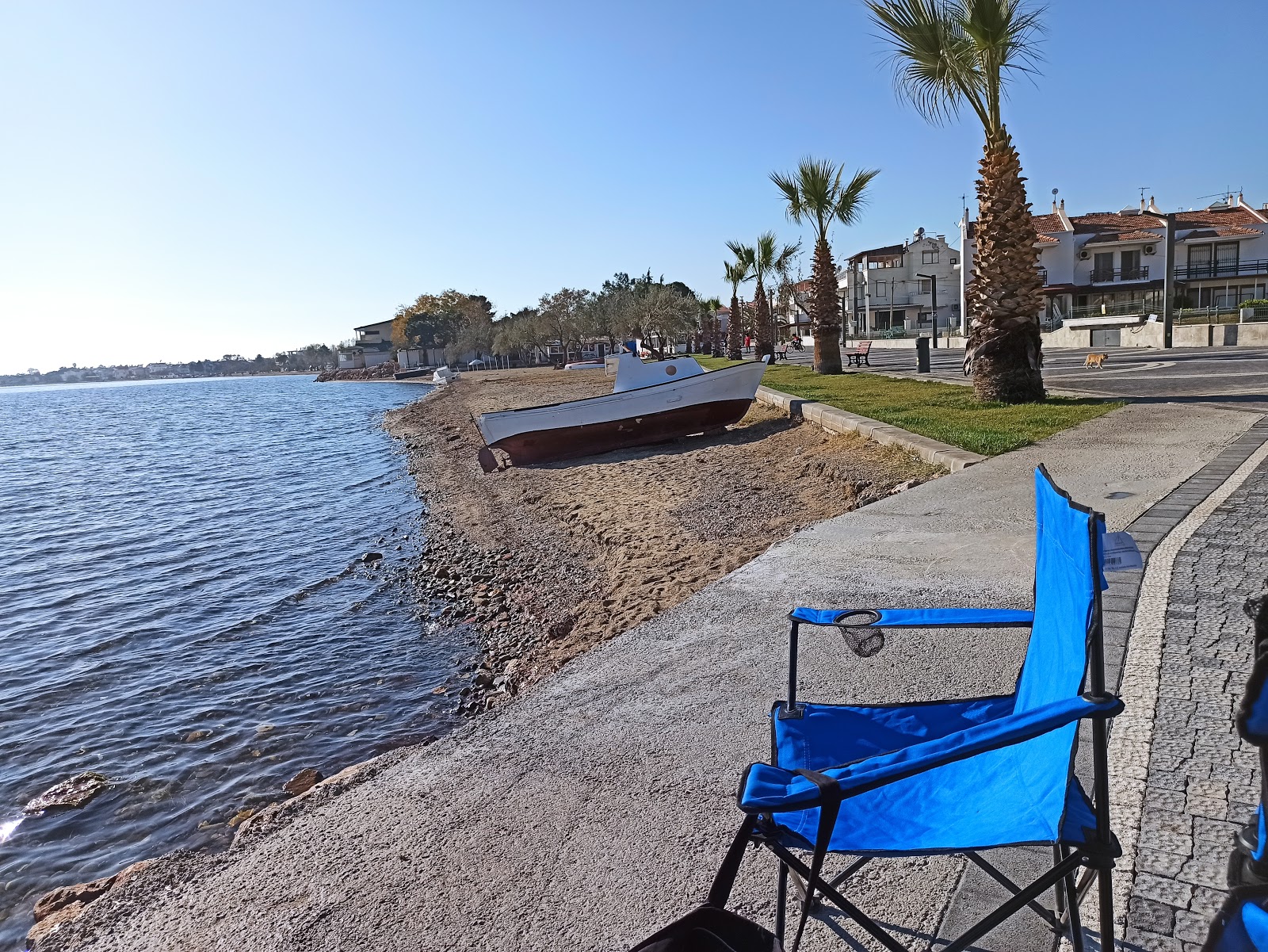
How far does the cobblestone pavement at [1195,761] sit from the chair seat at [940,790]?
49 centimetres

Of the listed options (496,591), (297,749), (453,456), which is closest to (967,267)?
(453,456)

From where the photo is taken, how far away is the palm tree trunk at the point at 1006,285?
43.4 feet

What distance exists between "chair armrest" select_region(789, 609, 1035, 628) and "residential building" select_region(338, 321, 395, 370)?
154 m

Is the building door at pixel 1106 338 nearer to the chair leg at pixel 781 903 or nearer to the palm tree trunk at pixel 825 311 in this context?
the palm tree trunk at pixel 825 311

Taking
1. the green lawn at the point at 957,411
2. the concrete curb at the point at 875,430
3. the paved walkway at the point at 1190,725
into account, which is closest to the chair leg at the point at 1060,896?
the paved walkway at the point at 1190,725

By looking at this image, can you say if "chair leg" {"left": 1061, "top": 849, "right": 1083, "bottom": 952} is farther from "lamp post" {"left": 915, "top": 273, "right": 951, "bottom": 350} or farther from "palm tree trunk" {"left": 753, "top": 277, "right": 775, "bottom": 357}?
"lamp post" {"left": 915, "top": 273, "right": 951, "bottom": 350}

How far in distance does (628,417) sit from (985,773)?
16.3 meters

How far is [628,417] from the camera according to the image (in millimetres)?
18359

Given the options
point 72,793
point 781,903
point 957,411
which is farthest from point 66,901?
point 957,411

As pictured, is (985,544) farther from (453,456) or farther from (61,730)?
(453,456)

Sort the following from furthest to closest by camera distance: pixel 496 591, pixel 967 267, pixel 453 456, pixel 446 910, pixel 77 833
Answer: pixel 967 267 < pixel 453 456 < pixel 496 591 < pixel 77 833 < pixel 446 910

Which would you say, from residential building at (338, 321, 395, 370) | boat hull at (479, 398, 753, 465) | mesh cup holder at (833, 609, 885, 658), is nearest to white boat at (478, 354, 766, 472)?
boat hull at (479, 398, 753, 465)

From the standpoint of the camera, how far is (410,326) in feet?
386

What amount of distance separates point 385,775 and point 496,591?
19.3ft
